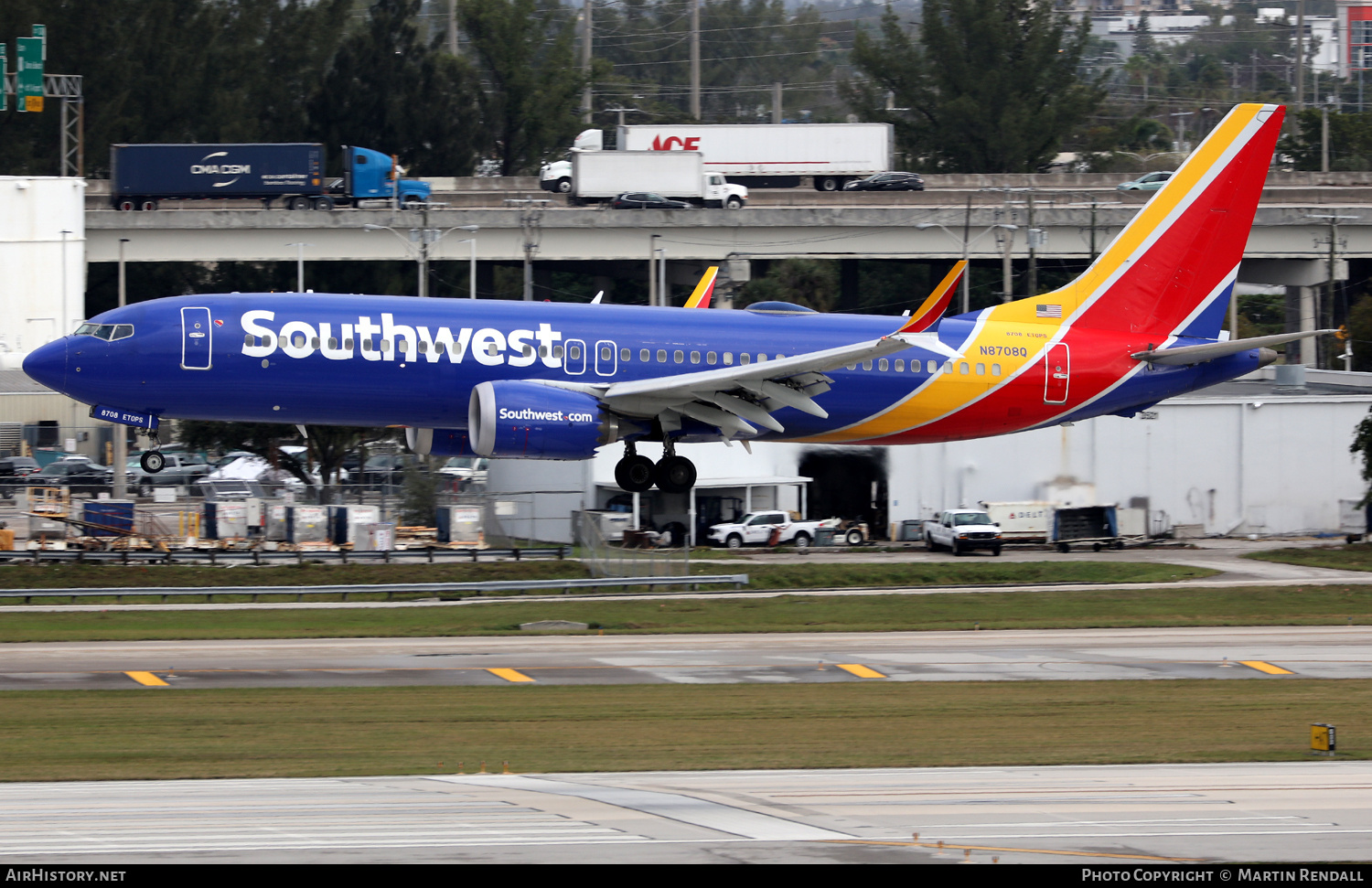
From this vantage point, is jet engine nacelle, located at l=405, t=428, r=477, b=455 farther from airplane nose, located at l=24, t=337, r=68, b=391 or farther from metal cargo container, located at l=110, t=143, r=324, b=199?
metal cargo container, located at l=110, t=143, r=324, b=199

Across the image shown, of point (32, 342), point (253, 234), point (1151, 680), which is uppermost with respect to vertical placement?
point (253, 234)

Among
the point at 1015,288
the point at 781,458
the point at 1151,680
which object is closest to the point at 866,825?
the point at 1151,680

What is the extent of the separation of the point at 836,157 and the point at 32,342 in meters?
55.7

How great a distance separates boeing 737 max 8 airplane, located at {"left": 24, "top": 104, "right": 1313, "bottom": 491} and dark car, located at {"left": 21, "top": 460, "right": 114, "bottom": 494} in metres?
32.2

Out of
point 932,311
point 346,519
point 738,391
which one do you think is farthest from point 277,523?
point 932,311

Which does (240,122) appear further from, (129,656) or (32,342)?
(129,656)

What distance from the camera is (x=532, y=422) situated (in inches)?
1336

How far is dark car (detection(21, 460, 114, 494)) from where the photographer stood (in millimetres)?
66456

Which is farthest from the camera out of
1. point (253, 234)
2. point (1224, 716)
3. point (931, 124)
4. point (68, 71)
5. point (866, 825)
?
point (931, 124)

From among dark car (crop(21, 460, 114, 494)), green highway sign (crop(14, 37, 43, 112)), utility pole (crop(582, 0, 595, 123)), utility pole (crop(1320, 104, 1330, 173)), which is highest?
utility pole (crop(582, 0, 595, 123))

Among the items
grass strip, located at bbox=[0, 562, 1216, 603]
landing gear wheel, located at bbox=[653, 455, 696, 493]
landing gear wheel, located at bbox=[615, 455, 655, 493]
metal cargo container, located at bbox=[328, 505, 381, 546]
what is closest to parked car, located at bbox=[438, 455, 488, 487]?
metal cargo container, located at bbox=[328, 505, 381, 546]

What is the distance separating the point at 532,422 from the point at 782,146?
7657 centimetres

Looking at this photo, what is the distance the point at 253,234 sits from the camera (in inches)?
3593
